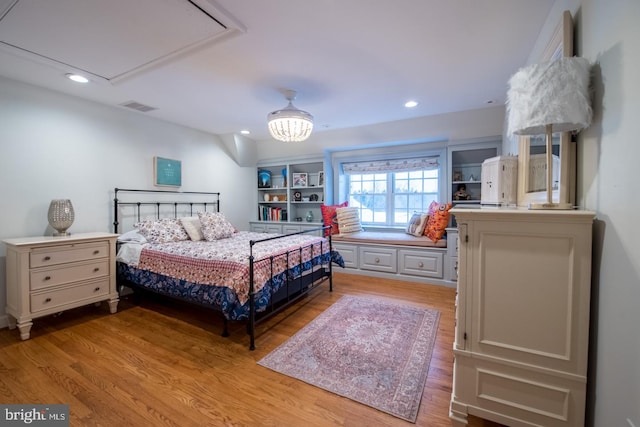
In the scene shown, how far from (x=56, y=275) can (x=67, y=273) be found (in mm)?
76

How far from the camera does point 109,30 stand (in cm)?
180

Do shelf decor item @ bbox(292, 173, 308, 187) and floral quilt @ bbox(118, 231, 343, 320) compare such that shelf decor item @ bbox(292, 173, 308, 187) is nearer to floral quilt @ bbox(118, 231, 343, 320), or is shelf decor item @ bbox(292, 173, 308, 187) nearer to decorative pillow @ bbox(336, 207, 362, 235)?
decorative pillow @ bbox(336, 207, 362, 235)

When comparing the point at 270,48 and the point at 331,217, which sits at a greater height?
the point at 270,48

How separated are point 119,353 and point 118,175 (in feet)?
7.26

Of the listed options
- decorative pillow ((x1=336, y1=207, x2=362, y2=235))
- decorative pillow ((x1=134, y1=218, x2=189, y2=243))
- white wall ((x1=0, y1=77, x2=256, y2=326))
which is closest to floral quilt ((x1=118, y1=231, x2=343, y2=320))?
decorative pillow ((x1=134, y1=218, x2=189, y2=243))

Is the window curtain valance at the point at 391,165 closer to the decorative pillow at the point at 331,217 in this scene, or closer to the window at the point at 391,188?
the window at the point at 391,188

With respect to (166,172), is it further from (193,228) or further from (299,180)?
(299,180)

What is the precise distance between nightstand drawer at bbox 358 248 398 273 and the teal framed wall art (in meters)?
2.98

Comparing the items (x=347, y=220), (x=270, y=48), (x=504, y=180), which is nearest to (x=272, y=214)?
(x=347, y=220)

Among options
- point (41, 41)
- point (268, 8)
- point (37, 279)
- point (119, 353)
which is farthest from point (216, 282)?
point (41, 41)

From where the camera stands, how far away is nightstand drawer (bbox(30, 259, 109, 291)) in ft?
7.80

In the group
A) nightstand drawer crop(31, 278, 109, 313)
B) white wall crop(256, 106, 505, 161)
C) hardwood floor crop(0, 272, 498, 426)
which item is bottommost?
hardwood floor crop(0, 272, 498, 426)

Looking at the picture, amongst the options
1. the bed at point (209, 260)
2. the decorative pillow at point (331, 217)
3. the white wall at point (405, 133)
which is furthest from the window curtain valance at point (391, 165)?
the bed at point (209, 260)

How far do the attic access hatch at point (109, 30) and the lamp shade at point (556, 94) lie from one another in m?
1.69
